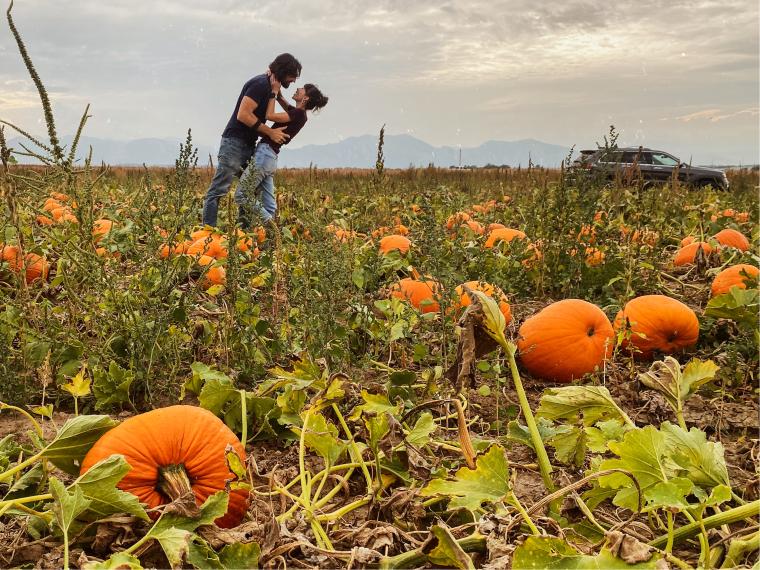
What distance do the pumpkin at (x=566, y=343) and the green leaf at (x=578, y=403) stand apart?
1.11 metres

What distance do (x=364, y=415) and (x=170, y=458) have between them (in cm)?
58

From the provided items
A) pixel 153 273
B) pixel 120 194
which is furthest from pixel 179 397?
pixel 120 194

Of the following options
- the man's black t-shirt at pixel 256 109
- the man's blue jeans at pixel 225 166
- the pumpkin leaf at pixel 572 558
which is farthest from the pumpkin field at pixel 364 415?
the man's black t-shirt at pixel 256 109

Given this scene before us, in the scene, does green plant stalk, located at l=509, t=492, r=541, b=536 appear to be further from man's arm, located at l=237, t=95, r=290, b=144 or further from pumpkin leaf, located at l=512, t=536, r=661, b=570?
man's arm, located at l=237, t=95, r=290, b=144

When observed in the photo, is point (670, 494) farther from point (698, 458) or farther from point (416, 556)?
point (416, 556)

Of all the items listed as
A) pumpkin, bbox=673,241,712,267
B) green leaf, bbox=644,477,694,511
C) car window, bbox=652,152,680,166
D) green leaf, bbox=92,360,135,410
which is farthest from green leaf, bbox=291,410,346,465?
car window, bbox=652,152,680,166

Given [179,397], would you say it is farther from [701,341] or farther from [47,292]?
[701,341]

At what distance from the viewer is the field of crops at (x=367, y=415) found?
148 centimetres

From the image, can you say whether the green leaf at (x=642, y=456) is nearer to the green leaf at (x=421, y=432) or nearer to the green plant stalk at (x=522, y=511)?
the green plant stalk at (x=522, y=511)

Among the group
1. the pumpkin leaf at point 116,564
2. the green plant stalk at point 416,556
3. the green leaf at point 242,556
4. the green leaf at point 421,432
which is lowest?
the green leaf at point 242,556

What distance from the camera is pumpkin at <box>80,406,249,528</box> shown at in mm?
1737

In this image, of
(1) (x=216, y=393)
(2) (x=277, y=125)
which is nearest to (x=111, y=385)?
(1) (x=216, y=393)

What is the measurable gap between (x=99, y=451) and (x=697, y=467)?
152cm

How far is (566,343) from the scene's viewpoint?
3.14m
